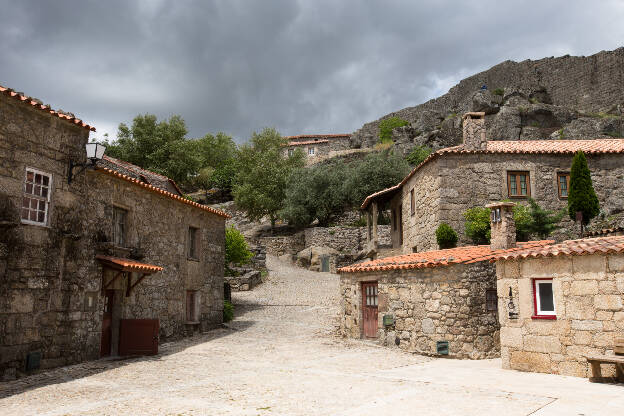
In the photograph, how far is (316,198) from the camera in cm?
3844

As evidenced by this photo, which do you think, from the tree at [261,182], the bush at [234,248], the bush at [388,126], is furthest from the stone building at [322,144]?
the bush at [234,248]

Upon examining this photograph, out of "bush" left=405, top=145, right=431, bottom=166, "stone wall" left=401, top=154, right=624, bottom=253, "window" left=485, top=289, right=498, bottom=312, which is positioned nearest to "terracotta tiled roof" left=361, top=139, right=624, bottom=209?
"stone wall" left=401, top=154, right=624, bottom=253

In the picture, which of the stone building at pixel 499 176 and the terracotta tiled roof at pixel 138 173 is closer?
the terracotta tiled roof at pixel 138 173

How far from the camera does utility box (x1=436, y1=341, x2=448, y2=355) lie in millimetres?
13078

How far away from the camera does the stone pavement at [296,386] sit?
7305mm

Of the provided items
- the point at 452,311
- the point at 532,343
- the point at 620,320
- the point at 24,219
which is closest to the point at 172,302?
the point at 24,219

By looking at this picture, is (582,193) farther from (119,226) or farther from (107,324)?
(107,324)

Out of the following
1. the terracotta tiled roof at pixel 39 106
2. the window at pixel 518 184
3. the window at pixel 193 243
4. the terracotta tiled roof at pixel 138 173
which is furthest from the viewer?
the window at pixel 518 184

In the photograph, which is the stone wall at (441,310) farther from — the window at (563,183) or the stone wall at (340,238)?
the stone wall at (340,238)

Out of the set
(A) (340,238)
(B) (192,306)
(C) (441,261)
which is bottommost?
(B) (192,306)

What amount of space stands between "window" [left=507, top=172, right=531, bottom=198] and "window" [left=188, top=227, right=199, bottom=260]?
13.3 m

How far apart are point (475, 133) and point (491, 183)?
7.82 feet

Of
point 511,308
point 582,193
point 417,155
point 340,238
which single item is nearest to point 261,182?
point 340,238

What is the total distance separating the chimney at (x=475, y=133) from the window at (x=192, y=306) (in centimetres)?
1298
